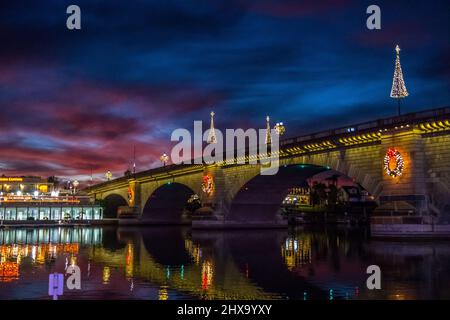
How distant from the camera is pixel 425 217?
4616 centimetres

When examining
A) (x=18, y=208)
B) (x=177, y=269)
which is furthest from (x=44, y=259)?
(x=18, y=208)

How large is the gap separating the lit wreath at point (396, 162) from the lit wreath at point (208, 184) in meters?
39.9

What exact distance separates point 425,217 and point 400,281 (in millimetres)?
22127

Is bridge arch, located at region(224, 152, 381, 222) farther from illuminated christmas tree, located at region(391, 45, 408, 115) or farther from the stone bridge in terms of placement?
illuminated christmas tree, located at region(391, 45, 408, 115)

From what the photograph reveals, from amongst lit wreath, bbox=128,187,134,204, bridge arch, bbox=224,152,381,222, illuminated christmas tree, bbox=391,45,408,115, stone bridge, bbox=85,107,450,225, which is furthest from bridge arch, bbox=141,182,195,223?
illuminated christmas tree, bbox=391,45,408,115

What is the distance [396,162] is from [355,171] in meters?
7.78

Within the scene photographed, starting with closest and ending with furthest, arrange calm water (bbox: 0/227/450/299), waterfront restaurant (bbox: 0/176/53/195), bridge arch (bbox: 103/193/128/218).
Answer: calm water (bbox: 0/227/450/299), bridge arch (bbox: 103/193/128/218), waterfront restaurant (bbox: 0/176/53/195)

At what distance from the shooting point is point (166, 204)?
12250 cm

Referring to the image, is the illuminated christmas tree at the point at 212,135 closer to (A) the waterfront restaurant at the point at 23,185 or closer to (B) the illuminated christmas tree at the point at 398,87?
(B) the illuminated christmas tree at the point at 398,87

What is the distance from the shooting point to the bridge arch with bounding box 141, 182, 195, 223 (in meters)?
113

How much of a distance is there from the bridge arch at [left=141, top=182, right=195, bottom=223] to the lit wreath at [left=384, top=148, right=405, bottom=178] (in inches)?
2526
